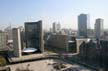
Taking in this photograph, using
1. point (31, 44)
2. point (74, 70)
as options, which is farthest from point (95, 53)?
point (31, 44)

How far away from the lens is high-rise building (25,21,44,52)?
1029 inches

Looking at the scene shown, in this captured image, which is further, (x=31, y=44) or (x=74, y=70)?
(x=31, y=44)

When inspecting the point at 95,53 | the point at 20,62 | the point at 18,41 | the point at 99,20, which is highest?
the point at 99,20

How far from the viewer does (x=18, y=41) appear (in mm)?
22641

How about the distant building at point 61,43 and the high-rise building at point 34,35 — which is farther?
the distant building at point 61,43

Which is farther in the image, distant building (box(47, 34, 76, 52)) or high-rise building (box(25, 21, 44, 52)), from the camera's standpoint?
distant building (box(47, 34, 76, 52))

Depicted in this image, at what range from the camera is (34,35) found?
27312mm

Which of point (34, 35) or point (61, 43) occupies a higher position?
point (34, 35)

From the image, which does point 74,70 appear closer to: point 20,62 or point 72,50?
point 20,62

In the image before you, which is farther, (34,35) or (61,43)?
(61,43)

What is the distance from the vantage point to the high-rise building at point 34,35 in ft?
85.8

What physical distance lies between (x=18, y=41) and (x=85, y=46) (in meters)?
10.2

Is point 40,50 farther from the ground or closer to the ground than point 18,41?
closer to the ground

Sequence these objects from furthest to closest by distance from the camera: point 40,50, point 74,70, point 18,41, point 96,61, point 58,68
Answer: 1. point 40,50
2. point 18,41
3. point 96,61
4. point 58,68
5. point 74,70
